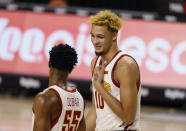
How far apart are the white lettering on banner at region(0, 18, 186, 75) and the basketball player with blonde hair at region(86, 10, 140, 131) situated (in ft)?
24.4

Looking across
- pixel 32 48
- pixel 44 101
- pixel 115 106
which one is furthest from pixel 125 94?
pixel 32 48

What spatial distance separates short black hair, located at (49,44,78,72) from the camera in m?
4.24

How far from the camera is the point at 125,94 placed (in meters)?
4.65

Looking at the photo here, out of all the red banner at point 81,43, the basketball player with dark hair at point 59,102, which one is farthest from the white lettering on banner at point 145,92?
the basketball player with dark hair at point 59,102

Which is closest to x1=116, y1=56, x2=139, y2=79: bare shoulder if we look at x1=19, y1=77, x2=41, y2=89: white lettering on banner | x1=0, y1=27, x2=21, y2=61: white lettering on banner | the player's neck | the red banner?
the player's neck

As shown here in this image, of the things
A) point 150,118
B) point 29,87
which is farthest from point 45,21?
point 150,118

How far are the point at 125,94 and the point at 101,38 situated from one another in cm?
59

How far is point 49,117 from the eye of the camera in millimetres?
4004

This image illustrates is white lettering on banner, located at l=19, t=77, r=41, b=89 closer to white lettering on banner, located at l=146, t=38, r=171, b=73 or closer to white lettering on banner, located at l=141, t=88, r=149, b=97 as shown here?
white lettering on banner, located at l=141, t=88, r=149, b=97

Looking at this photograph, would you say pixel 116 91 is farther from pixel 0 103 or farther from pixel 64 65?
pixel 0 103

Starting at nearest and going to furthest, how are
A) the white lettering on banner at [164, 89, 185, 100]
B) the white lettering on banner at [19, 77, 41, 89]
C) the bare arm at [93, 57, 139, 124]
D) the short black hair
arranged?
1. the short black hair
2. the bare arm at [93, 57, 139, 124]
3. the white lettering on banner at [164, 89, 185, 100]
4. the white lettering on banner at [19, 77, 41, 89]

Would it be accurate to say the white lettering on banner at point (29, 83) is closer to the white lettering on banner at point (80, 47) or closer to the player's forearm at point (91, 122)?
the white lettering on banner at point (80, 47)

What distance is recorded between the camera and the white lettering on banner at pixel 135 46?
1241cm

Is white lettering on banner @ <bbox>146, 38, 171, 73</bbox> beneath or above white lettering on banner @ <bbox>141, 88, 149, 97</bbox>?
above
